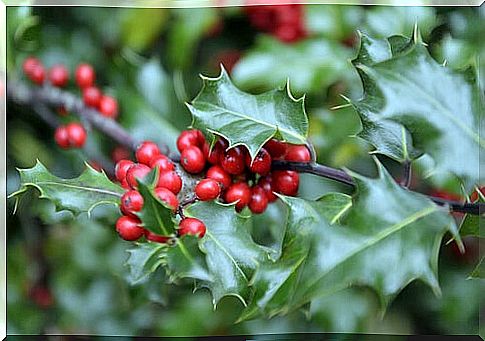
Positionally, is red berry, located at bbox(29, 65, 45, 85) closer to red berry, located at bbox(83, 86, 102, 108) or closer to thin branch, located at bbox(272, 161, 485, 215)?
red berry, located at bbox(83, 86, 102, 108)

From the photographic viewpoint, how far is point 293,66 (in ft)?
2.75

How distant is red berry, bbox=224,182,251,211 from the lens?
1.79ft

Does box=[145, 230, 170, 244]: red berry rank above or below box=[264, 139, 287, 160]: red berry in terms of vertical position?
below

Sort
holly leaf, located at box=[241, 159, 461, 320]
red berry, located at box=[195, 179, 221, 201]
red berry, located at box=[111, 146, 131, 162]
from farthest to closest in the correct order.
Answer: red berry, located at box=[111, 146, 131, 162]
red berry, located at box=[195, 179, 221, 201]
holly leaf, located at box=[241, 159, 461, 320]

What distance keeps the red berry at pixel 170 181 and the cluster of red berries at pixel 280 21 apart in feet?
1.20

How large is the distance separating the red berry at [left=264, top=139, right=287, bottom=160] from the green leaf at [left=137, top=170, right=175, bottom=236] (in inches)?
4.4

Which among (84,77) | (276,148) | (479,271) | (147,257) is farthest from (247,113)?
(84,77)

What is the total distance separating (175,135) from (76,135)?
0.12 metres

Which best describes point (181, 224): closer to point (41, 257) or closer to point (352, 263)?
point (352, 263)

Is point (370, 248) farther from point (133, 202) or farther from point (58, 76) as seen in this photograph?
point (58, 76)

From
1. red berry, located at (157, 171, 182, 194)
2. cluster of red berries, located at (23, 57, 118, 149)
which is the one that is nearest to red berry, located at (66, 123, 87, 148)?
cluster of red berries, located at (23, 57, 118, 149)

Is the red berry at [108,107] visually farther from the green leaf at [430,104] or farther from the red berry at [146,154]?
the green leaf at [430,104]

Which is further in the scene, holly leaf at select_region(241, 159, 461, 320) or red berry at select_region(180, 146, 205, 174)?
red berry at select_region(180, 146, 205, 174)

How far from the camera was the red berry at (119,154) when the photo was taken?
2.47 feet
